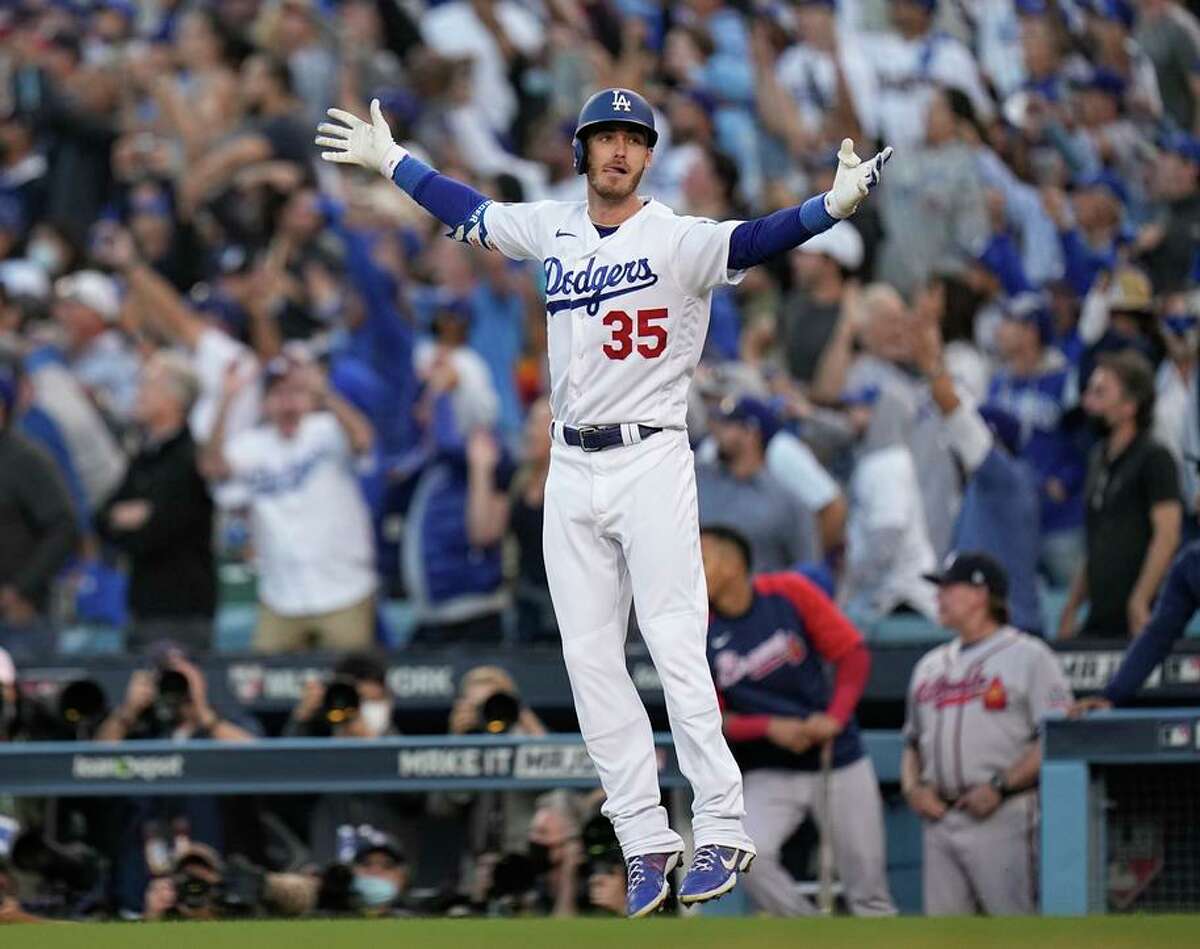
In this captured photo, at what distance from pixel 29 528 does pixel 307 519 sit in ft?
4.45

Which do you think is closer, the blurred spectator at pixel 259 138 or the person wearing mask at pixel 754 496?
the person wearing mask at pixel 754 496

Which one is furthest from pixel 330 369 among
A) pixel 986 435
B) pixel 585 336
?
pixel 585 336

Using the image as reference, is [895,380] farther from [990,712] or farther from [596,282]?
[596,282]

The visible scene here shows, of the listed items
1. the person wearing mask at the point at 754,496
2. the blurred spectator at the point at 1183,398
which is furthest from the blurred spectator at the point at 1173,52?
the person wearing mask at the point at 754,496

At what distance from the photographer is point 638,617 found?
671cm

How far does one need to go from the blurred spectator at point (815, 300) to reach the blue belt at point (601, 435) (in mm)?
5201

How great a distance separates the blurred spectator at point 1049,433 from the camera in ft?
35.1

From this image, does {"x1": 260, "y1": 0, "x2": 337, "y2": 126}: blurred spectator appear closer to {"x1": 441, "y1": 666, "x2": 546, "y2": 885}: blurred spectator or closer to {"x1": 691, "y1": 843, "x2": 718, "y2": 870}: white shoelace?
{"x1": 441, "y1": 666, "x2": 546, "y2": 885}: blurred spectator

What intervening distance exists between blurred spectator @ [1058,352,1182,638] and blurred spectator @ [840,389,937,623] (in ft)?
3.17

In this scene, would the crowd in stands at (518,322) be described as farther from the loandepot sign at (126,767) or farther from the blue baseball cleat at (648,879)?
the blue baseball cleat at (648,879)

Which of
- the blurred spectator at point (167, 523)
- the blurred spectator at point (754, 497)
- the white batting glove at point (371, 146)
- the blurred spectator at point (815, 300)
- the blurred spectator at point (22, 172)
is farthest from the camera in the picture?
the blurred spectator at point (22, 172)

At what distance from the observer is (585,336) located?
262 inches

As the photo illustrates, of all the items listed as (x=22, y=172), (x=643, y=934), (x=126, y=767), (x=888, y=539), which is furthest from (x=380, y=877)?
(x=22, y=172)

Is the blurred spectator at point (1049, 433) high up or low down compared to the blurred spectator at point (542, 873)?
up
